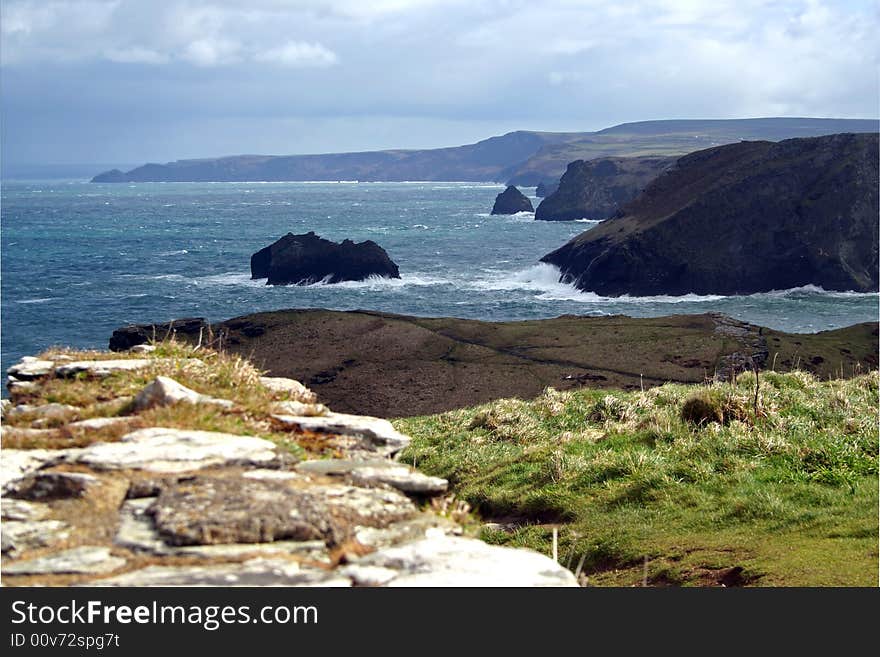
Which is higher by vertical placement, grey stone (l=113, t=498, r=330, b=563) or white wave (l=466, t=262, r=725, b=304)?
grey stone (l=113, t=498, r=330, b=563)

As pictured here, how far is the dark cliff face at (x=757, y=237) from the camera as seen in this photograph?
101 meters

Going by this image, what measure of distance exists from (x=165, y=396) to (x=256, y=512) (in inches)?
102

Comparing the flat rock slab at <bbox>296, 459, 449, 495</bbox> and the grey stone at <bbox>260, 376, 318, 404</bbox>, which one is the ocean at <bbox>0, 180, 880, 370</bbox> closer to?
the grey stone at <bbox>260, 376, 318, 404</bbox>

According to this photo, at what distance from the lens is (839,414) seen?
1526 cm

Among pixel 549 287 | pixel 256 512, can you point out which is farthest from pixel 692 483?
pixel 549 287

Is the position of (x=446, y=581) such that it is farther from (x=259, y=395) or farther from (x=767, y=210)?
(x=767, y=210)

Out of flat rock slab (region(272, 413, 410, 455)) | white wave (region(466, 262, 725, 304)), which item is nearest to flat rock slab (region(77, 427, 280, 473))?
flat rock slab (region(272, 413, 410, 455))

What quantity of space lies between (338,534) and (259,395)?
343 centimetres

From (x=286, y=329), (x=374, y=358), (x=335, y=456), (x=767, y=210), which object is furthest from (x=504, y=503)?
(x=767, y=210)

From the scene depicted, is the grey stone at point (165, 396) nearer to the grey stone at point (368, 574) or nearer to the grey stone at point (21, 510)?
the grey stone at point (21, 510)

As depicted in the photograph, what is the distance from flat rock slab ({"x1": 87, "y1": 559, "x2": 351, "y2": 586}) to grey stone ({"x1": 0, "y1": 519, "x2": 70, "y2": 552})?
26.1 inches

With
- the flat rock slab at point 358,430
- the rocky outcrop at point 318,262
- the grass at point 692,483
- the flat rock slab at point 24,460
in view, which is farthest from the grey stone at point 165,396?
the rocky outcrop at point 318,262

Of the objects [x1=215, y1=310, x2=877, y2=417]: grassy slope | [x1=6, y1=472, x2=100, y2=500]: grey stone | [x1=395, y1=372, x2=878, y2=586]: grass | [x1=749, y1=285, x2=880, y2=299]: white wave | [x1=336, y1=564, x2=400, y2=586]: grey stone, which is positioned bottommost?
[x1=749, y1=285, x2=880, y2=299]: white wave

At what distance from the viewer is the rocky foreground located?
5.05 meters
